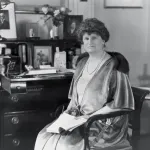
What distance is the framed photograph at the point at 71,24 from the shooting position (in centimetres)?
334

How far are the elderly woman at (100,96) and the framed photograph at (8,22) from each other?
3.08ft

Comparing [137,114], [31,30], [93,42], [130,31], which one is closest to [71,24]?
[31,30]

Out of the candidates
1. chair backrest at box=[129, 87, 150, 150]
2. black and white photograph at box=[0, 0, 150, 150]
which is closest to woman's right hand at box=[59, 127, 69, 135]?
black and white photograph at box=[0, 0, 150, 150]

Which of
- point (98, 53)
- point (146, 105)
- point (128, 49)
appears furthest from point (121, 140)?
point (128, 49)

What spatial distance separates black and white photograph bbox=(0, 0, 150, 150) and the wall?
0.4 inches

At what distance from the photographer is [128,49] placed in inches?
149

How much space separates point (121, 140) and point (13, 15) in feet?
5.47

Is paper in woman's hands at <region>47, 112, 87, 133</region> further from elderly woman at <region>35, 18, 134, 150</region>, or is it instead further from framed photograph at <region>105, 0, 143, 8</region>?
framed photograph at <region>105, 0, 143, 8</region>

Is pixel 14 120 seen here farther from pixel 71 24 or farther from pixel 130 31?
pixel 130 31

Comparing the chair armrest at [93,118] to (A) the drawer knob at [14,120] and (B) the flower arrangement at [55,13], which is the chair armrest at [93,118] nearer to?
(A) the drawer knob at [14,120]

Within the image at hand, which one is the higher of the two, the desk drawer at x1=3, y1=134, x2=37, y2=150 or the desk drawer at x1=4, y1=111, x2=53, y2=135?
the desk drawer at x1=4, y1=111, x2=53, y2=135

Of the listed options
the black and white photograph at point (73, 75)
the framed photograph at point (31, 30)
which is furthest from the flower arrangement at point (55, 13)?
the framed photograph at point (31, 30)

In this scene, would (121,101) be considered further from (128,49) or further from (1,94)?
(128,49)

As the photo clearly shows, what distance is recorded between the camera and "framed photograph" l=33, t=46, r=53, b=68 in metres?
3.33
